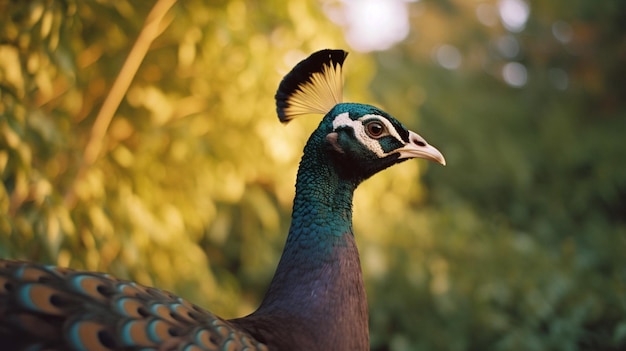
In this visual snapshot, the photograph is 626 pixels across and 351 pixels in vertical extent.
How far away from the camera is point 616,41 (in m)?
5.27

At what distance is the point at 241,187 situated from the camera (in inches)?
140

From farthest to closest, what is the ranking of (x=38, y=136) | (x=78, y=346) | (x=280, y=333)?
(x=38, y=136) < (x=280, y=333) < (x=78, y=346)

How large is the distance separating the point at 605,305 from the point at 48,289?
7.89 ft

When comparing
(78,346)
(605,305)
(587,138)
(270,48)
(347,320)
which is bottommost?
(605,305)

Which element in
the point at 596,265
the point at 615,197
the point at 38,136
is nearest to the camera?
the point at 38,136

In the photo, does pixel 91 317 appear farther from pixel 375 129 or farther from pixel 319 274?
pixel 375 129

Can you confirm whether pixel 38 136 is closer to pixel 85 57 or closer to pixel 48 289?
pixel 85 57

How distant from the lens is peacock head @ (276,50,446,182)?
177 centimetres

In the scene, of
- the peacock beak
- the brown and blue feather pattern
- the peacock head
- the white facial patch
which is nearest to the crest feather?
the peacock head

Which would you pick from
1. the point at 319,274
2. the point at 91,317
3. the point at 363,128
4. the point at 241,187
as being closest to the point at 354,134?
the point at 363,128

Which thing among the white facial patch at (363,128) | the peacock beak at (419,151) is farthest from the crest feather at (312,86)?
the peacock beak at (419,151)

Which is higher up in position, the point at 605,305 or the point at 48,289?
the point at 48,289

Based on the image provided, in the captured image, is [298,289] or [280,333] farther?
[298,289]

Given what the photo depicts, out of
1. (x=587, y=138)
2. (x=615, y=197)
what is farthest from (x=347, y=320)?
(x=587, y=138)
